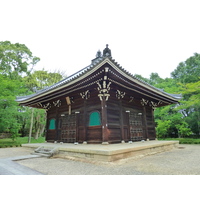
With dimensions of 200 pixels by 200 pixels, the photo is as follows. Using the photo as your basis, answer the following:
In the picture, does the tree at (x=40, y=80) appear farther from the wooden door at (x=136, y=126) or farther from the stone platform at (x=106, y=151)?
the stone platform at (x=106, y=151)

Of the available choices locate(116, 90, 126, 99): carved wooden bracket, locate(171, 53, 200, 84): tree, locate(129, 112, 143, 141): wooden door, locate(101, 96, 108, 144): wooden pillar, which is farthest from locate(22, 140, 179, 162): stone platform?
locate(171, 53, 200, 84): tree

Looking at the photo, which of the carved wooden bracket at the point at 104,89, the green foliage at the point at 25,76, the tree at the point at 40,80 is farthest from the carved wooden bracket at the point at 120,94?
the tree at the point at 40,80

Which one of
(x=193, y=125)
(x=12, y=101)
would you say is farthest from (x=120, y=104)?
(x=193, y=125)

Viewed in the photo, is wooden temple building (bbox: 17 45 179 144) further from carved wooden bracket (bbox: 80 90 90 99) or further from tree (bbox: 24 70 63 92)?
tree (bbox: 24 70 63 92)

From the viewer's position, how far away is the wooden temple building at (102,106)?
640 cm

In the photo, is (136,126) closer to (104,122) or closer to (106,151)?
(104,122)

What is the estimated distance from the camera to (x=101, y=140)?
695 cm

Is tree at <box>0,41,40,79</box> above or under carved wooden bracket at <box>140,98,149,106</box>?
above

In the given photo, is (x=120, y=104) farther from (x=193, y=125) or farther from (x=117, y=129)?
(x=193, y=125)

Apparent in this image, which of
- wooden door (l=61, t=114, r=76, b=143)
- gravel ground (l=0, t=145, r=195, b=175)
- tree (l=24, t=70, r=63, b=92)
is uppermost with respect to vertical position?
tree (l=24, t=70, r=63, b=92)

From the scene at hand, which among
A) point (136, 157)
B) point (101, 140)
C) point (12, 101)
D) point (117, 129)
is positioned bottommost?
point (136, 157)

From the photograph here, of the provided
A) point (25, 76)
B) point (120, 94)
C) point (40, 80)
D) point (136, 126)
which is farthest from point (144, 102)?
point (25, 76)

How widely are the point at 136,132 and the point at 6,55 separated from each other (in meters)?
23.3

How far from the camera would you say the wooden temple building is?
21.0 ft
